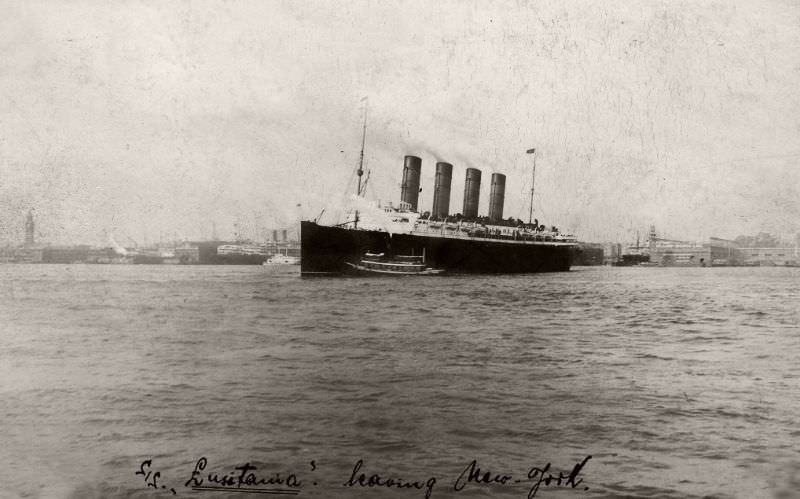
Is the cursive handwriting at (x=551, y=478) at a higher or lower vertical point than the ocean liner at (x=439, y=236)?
lower

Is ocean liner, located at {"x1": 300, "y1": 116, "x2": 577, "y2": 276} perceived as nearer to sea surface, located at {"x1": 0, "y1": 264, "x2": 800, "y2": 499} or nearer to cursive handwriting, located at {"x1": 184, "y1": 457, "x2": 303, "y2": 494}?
sea surface, located at {"x1": 0, "y1": 264, "x2": 800, "y2": 499}

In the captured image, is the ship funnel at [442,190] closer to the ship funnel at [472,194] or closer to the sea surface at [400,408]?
the ship funnel at [472,194]

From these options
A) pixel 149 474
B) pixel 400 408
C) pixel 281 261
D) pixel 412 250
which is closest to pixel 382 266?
pixel 412 250

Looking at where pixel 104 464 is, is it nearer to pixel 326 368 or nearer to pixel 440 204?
pixel 326 368

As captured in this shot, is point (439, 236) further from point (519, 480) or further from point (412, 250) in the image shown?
point (519, 480)

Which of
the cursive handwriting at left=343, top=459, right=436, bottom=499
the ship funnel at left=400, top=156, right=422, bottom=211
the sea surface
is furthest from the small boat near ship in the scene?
the cursive handwriting at left=343, top=459, right=436, bottom=499

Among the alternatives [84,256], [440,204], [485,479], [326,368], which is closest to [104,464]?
[485,479]
